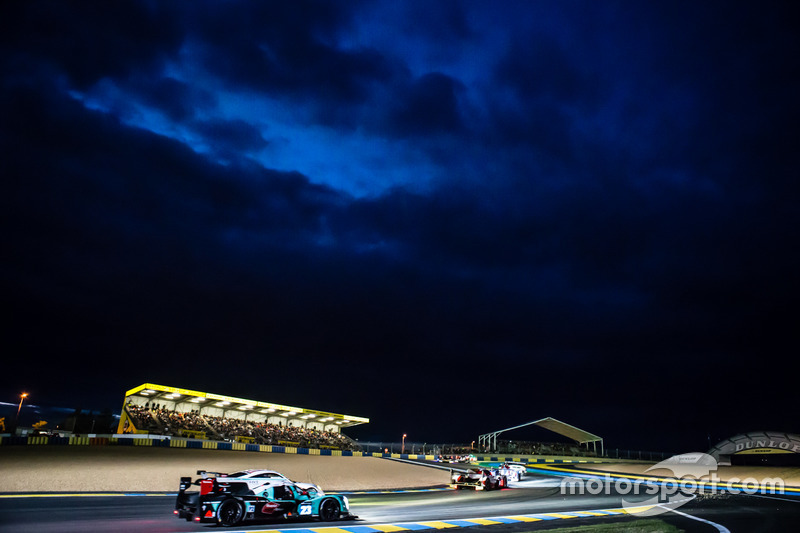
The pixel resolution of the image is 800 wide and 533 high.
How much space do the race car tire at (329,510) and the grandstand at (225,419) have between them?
34.5 meters

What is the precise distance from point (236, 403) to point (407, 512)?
39163 millimetres

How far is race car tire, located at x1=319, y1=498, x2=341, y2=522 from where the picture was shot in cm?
1423

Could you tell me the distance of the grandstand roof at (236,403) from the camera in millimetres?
44812

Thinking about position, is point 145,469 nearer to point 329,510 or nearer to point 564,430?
point 329,510

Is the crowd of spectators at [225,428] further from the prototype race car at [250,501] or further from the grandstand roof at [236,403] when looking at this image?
the prototype race car at [250,501]

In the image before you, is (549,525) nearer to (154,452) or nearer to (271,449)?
(154,452)

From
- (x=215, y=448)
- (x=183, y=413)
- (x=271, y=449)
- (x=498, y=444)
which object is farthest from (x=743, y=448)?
(x=183, y=413)

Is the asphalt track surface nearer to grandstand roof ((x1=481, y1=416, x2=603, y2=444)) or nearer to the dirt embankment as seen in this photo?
the dirt embankment

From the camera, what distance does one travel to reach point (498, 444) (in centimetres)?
7044

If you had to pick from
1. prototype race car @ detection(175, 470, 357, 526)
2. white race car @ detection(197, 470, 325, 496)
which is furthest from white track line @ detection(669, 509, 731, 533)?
white race car @ detection(197, 470, 325, 496)

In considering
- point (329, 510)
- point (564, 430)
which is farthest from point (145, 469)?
point (564, 430)

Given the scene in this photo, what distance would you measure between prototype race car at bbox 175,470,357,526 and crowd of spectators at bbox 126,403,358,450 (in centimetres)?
3478

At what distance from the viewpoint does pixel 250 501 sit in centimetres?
1334

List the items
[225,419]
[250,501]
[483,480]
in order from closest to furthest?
[250,501], [483,480], [225,419]
